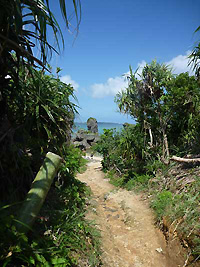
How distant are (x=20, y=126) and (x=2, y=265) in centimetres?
169

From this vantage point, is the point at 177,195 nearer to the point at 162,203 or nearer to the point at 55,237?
the point at 162,203

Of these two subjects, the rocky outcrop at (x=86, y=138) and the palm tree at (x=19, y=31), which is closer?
the palm tree at (x=19, y=31)

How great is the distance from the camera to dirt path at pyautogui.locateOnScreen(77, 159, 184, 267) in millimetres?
3234

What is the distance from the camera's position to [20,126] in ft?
8.52

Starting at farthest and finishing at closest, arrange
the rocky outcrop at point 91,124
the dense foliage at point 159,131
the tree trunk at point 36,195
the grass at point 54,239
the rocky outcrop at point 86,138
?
the rocky outcrop at point 91,124 → the rocky outcrop at point 86,138 → the dense foliage at point 159,131 → the tree trunk at point 36,195 → the grass at point 54,239

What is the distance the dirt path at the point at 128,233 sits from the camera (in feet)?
10.6

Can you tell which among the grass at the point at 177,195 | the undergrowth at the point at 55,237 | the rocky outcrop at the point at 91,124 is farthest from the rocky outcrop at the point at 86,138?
the undergrowth at the point at 55,237

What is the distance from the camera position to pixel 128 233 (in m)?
4.17

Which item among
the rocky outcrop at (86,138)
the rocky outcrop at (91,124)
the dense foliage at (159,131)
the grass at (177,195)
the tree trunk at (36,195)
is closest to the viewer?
the tree trunk at (36,195)

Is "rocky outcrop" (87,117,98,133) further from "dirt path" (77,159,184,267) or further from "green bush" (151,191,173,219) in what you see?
"green bush" (151,191,173,219)

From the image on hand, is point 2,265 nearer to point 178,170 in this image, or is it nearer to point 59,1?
point 59,1

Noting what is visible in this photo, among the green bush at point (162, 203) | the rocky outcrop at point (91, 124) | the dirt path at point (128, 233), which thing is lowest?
the dirt path at point (128, 233)

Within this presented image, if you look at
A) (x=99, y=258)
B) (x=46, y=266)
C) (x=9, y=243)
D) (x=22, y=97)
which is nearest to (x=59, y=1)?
(x=22, y=97)

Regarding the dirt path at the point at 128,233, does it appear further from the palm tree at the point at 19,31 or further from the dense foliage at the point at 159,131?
the palm tree at the point at 19,31
